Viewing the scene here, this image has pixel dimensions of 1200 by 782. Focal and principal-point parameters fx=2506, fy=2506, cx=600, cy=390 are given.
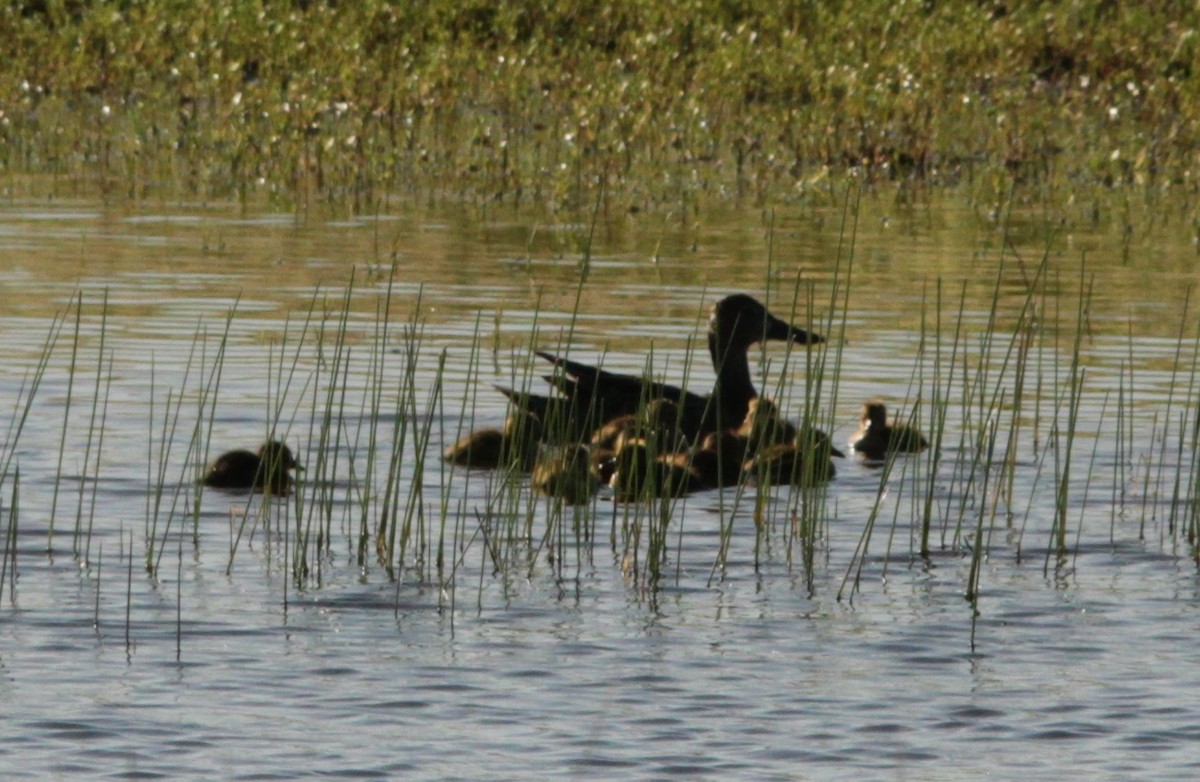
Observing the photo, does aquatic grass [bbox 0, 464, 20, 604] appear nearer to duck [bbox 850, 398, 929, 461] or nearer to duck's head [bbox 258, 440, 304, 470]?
duck's head [bbox 258, 440, 304, 470]

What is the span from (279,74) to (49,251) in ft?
27.3

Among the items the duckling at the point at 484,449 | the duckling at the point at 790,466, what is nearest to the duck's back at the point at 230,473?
the duckling at the point at 484,449

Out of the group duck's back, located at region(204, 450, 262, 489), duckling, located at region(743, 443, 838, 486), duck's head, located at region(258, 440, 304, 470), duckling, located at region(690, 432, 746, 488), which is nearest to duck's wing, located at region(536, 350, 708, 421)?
duckling, located at region(690, 432, 746, 488)

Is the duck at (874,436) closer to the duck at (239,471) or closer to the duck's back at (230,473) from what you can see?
the duck at (239,471)

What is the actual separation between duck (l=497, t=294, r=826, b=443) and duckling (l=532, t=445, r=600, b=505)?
0.11 metres

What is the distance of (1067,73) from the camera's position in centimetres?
2459

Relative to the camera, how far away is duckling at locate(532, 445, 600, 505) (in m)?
8.60

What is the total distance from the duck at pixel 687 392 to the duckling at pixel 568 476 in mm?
112

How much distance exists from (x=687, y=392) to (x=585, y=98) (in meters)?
12.0

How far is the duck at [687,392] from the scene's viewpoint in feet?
31.1

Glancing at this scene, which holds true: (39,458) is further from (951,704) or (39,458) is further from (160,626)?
(951,704)

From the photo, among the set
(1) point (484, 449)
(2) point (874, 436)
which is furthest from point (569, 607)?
(2) point (874, 436)

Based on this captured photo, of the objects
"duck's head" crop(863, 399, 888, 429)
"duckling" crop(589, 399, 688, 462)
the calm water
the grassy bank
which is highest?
the grassy bank

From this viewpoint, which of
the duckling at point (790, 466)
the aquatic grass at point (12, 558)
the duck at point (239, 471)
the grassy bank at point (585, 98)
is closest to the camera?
the aquatic grass at point (12, 558)
